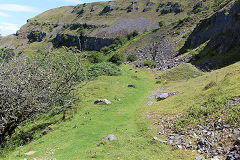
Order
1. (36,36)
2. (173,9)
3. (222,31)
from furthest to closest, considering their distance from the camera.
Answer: (36,36)
(173,9)
(222,31)

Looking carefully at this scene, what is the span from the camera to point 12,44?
594ft

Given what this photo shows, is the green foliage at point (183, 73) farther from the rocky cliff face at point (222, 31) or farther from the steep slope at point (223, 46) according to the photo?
the rocky cliff face at point (222, 31)

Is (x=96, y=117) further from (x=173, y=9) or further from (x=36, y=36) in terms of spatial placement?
(x=36, y=36)

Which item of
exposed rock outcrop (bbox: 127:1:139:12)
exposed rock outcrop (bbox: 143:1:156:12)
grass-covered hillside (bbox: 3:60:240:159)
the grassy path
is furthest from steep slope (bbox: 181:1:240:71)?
exposed rock outcrop (bbox: 127:1:139:12)

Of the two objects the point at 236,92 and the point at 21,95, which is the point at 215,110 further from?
the point at 21,95

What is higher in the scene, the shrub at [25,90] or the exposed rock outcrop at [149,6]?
the exposed rock outcrop at [149,6]

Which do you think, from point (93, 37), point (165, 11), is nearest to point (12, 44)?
point (93, 37)

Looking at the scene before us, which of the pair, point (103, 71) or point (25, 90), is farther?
point (103, 71)

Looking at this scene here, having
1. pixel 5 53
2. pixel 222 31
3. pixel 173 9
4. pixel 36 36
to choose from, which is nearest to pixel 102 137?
pixel 5 53

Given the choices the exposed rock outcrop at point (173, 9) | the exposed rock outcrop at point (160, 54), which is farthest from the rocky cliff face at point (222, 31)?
the exposed rock outcrop at point (173, 9)

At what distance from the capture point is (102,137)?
10.4 m

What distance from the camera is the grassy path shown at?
8180 millimetres

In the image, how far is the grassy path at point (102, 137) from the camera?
8.18 meters

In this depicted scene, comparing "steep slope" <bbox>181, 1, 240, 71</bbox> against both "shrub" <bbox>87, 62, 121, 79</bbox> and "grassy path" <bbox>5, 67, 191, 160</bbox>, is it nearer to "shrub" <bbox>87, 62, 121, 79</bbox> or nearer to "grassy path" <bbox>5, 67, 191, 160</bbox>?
"shrub" <bbox>87, 62, 121, 79</bbox>
